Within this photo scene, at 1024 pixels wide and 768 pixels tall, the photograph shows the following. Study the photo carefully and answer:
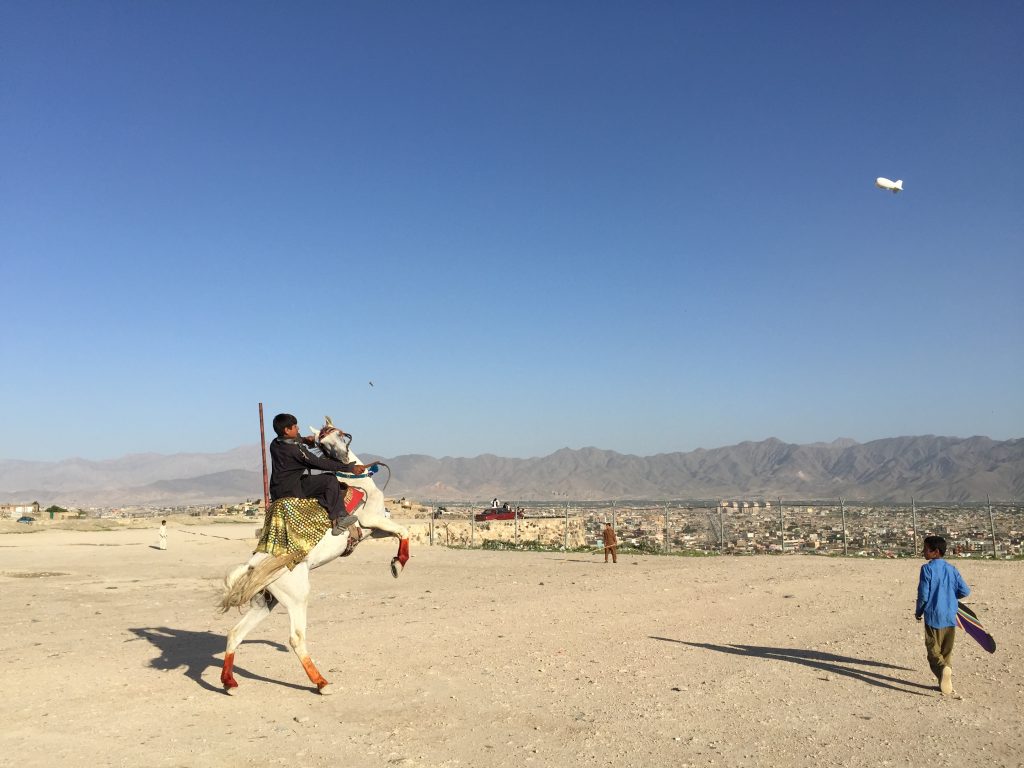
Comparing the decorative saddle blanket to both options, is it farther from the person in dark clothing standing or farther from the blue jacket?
the blue jacket

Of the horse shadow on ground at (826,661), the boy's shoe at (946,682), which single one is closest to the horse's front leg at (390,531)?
the horse shadow on ground at (826,661)

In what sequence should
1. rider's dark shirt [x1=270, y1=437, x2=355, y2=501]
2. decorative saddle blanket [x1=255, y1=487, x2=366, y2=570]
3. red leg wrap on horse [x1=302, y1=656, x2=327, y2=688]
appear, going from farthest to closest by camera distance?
rider's dark shirt [x1=270, y1=437, x2=355, y2=501], decorative saddle blanket [x1=255, y1=487, x2=366, y2=570], red leg wrap on horse [x1=302, y1=656, x2=327, y2=688]

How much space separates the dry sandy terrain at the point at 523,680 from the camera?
6961 mm

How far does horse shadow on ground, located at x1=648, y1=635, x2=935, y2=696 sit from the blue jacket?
0.79 meters

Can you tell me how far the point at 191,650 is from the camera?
1160cm

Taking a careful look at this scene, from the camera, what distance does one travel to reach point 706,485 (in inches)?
6614

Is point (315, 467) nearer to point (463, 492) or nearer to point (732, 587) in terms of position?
point (732, 587)

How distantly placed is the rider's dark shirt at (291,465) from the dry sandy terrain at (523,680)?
87.2 inches

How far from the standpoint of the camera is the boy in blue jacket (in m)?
8.76

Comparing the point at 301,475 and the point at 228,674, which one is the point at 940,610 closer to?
the point at 301,475

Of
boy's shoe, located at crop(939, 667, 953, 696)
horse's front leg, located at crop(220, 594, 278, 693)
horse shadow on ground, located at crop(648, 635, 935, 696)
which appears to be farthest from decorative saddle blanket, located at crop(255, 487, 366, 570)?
boy's shoe, located at crop(939, 667, 953, 696)

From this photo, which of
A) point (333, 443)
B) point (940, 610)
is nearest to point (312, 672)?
point (333, 443)

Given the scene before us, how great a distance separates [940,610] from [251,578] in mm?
7581

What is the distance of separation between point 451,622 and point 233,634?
542 cm
